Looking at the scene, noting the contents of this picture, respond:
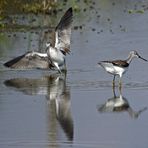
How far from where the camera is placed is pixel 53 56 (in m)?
17.4

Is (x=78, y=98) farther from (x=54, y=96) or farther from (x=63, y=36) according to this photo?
(x=63, y=36)

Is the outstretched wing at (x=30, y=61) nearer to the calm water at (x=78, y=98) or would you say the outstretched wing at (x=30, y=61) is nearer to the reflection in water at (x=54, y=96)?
the calm water at (x=78, y=98)

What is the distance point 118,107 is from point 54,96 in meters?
1.56

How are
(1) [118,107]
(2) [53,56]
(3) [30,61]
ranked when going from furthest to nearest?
(3) [30,61] < (2) [53,56] < (1) [118,107]

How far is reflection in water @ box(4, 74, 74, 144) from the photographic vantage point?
12.3 m

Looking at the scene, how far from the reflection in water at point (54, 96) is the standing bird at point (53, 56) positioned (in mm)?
432

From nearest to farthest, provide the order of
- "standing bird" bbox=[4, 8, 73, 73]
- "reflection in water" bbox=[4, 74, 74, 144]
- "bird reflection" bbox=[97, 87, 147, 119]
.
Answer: "reflection in water" bbox=[4, 74, 74, 144]
"bird reflection" bbox=[97, 87, 147, 119]
"standing bird" bbox=[4, 8, 73, 73]

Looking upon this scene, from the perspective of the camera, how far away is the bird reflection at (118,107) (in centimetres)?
1302

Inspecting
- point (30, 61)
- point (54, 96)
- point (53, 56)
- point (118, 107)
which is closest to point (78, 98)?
point (54, 96)

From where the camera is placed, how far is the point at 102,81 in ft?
51.4

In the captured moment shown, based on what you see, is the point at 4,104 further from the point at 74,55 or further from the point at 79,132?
the point at 74,55

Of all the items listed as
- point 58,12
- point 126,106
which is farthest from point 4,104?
point 58,12

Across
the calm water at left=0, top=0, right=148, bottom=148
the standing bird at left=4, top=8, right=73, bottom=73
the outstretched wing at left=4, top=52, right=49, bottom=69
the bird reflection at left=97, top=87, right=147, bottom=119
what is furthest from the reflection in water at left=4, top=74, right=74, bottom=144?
the outstretched wing at left=4, top=52, right=49, bottom=69

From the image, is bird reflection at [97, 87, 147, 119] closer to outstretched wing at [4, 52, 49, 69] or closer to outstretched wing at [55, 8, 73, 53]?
outstretched wing at [55, 8, 73, 53]
